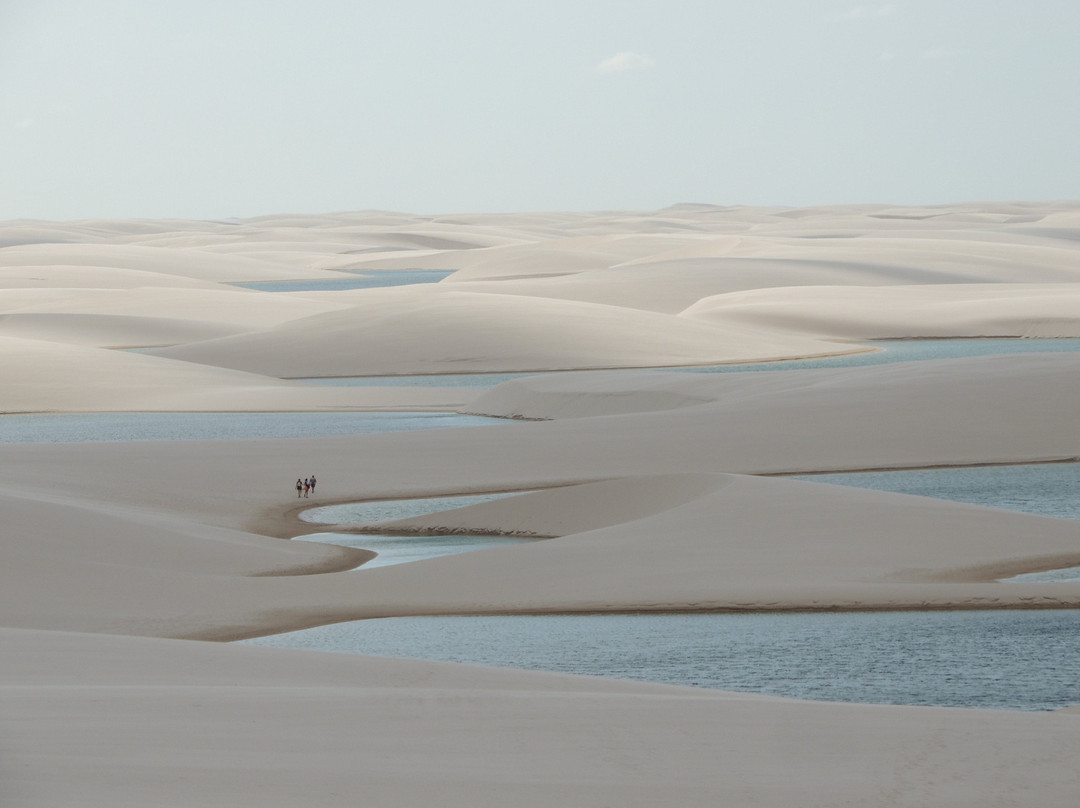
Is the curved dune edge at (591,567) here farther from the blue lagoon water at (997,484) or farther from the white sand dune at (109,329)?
the white sand dune at (109,329)

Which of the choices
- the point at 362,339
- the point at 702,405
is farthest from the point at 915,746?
the point at 362,339

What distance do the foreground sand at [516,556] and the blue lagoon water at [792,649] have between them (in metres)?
0.60

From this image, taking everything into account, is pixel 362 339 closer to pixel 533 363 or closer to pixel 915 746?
pixel 533 363

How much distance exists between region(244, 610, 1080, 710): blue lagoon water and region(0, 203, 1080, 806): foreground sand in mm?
601

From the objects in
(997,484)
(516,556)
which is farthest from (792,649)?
(997,484)

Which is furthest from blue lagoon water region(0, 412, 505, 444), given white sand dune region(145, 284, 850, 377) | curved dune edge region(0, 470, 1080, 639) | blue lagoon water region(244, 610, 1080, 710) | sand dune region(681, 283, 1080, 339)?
sand dune region(681, 283, 1080, 339)

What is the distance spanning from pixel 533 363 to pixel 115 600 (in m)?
36.6

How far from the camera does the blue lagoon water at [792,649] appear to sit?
13.7 metres

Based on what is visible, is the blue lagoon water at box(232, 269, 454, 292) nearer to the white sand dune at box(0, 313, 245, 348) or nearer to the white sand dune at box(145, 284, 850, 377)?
the white sand dune at box(0, 313, 245, 348)

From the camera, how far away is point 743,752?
9.18m

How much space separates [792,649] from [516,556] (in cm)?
519

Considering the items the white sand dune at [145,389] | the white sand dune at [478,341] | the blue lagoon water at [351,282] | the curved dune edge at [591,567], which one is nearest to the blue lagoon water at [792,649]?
the curved dune edge at [591,567]

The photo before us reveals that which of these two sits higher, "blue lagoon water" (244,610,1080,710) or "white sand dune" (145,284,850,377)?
"white sand dune" (145,284,850,377)

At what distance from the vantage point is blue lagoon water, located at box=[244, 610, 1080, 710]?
13656 mm
